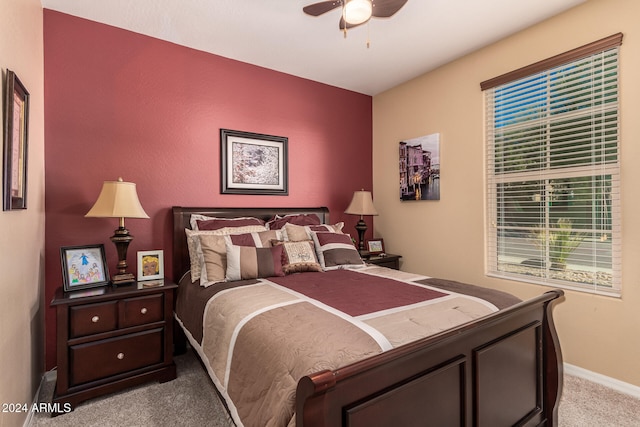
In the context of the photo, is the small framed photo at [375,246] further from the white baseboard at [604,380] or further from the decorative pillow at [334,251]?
the white baseboard at [604,380]

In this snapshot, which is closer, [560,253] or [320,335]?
[320,335]

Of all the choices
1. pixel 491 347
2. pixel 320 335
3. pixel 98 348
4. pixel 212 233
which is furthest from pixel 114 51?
pixel 491 347

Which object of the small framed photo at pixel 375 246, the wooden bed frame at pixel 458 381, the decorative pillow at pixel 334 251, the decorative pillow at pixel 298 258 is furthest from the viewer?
the small framed photo at pixel 375 246

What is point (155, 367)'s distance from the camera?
234 centimetres

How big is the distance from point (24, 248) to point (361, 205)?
9.35 ft

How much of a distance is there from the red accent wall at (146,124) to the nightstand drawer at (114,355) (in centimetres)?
65

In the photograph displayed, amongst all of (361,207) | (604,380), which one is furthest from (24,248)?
(604,380)

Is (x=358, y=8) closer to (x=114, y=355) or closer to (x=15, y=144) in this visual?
(x=15, y=144)

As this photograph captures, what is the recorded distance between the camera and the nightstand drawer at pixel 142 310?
7.34 ft

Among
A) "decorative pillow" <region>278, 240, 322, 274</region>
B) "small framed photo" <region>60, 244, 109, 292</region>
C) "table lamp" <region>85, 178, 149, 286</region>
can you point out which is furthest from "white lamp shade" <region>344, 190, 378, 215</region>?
"small framed photo" <region>60, 244, 109, 292</region>

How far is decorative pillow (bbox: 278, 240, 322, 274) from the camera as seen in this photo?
2598 mm

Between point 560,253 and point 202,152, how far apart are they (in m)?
3.21

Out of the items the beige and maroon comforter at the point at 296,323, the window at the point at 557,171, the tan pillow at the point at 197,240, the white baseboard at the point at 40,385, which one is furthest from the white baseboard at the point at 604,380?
the white baseboard at the point at 40,385

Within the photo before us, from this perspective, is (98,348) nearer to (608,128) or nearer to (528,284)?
(528,284)
